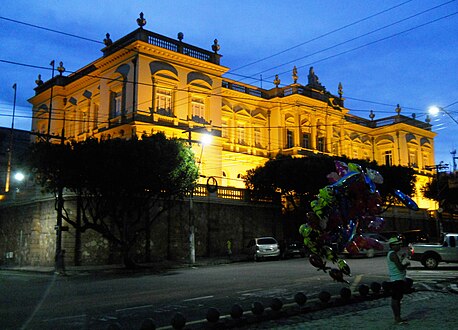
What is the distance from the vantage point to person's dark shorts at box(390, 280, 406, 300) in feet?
26.4

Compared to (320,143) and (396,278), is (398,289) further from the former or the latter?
(320,143)

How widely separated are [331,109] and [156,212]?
26752mm

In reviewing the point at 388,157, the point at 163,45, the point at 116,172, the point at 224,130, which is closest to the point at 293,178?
the point at 224,130

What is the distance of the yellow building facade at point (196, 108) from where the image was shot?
117 feet

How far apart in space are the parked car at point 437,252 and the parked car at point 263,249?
1022 cm

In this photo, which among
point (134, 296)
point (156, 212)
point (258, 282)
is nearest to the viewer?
point (134, 296)

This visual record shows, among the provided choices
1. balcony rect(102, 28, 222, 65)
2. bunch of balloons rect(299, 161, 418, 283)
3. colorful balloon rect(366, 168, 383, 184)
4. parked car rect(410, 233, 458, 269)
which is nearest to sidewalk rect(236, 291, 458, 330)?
A: bunch of balloons rect(299, 161, 418, 283)

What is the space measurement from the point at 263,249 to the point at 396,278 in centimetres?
2198

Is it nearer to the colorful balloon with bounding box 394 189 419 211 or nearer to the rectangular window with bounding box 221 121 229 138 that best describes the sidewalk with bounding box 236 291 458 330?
the colorful balloon with bounding box 394 189 419 211

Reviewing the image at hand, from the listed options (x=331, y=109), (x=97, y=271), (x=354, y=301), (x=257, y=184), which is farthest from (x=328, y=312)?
(x=331, y=109)

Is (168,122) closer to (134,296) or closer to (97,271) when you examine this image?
(97,271)

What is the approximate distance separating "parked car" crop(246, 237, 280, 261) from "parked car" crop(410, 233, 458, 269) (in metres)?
10.2

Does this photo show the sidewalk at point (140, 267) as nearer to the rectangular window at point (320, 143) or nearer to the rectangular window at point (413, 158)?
the rectangular window at point (320, 143)

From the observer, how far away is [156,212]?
30.4 meters
